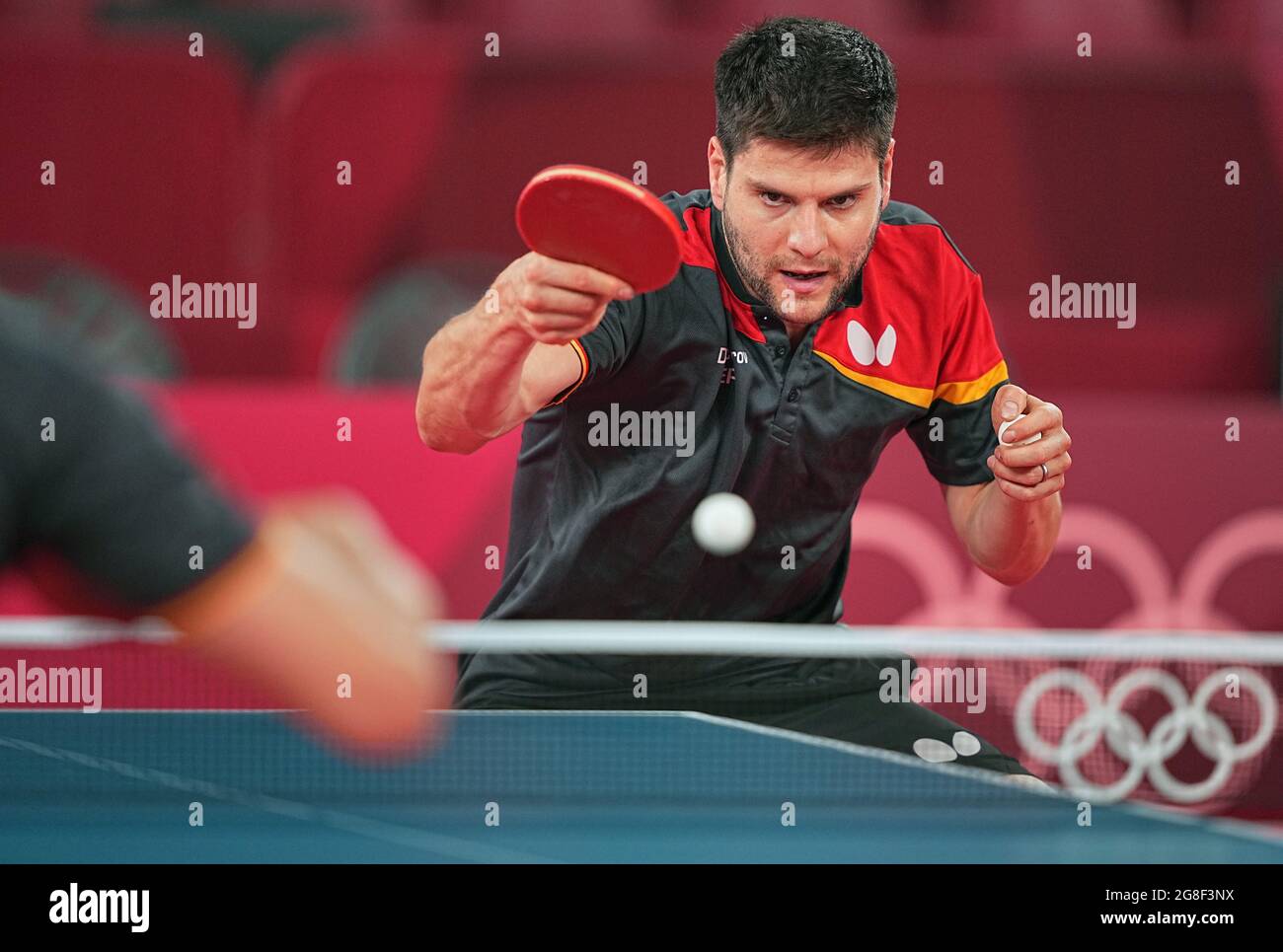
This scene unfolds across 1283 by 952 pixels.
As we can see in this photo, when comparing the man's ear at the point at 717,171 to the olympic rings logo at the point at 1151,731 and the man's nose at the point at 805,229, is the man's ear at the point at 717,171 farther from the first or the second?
the olympic rings logo at the point at 1151,731

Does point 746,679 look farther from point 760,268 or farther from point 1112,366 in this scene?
point 1112,366

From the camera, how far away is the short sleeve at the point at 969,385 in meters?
2.97

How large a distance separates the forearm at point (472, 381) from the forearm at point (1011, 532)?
856 millimetres

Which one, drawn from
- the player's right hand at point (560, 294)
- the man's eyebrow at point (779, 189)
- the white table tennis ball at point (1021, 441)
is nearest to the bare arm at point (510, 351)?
the player's right hand at point (560, 294)

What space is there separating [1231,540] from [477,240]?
2405 millimetres

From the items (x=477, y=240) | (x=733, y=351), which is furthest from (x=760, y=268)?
(x=477, y=240)

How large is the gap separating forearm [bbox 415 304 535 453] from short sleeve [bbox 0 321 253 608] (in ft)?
4.80

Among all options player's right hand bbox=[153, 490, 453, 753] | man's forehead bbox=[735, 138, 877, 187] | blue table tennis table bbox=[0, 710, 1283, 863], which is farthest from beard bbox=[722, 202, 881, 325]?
player's right hand bbox=[153, 490, 453, 753]

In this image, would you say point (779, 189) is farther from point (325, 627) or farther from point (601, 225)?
point (325, 627)

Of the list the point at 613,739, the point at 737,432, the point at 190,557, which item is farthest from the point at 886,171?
the point at 190,557

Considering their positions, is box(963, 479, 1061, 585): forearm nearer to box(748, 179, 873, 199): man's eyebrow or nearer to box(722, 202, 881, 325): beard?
box(722, 202, 881, 325): beard

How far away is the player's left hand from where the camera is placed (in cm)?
259

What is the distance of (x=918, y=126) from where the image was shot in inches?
209

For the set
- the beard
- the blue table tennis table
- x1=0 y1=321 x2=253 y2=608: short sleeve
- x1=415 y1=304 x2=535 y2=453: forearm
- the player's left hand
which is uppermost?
the beard
